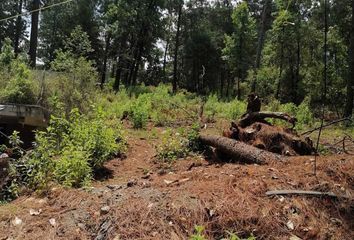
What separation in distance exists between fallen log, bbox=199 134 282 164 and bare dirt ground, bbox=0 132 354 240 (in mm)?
346

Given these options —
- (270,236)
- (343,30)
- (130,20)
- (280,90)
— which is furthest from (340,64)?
(270,236)

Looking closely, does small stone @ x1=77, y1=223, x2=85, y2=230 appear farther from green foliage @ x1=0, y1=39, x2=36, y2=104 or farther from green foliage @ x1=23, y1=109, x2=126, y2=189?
green foliage @ x1=0, y1=39, x2=36, y2=104

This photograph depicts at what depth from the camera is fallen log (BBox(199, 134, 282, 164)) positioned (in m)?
4.96

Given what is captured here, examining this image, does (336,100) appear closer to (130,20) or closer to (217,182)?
(130,20)

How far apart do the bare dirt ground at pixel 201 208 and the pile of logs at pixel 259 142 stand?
0.52 meters

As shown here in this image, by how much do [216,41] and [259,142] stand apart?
2572 centimetres

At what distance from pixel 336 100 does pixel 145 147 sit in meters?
14.4

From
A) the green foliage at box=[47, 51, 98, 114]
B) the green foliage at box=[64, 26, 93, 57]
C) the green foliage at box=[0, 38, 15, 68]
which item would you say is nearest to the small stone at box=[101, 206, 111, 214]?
the green foliage at box=[47, 51, 98, 114]

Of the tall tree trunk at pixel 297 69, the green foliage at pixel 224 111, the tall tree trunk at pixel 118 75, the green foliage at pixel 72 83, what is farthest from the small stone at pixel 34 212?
the tall tree trunk at pixel 297 69

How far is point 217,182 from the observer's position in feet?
13.7

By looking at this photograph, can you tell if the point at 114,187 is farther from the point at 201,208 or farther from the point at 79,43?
the point at 79,43

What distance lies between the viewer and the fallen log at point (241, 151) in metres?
4.96

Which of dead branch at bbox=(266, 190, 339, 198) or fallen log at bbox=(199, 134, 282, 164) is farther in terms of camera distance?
fallen log at bbox=(199, 134, 282, 164)

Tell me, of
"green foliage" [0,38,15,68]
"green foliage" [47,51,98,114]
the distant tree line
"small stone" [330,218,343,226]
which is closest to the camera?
"small stone" [330,218,343,226]
